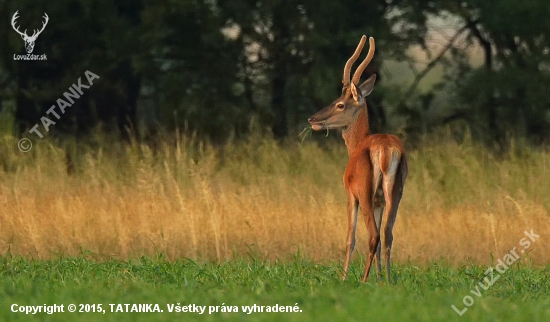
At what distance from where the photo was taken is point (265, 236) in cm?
1143

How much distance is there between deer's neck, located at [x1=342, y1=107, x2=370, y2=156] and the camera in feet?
29.4

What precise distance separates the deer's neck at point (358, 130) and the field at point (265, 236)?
112 centimetres

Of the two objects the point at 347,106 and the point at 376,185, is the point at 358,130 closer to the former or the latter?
the point at 347,106

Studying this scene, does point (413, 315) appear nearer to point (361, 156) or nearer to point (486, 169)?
point (361, 156)

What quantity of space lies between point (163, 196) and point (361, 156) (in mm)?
4752

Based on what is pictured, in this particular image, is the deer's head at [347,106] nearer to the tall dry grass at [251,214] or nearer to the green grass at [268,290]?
the green grass at [268,290]

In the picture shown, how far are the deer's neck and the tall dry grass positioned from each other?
2.31m

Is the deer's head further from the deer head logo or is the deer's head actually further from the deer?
the deer head logo

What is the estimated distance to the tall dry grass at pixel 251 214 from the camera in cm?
1126

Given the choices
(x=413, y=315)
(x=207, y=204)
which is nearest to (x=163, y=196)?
(x=207, y=204)

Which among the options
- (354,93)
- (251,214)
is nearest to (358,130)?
(354,93)

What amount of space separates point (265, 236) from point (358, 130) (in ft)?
9.27

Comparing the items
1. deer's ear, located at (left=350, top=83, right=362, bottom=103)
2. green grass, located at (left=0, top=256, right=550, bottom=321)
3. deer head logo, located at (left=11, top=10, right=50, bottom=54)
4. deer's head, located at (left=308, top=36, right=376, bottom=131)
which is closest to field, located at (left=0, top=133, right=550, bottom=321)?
green grass, located at (left=0, top=256, right=550, bottom=321)

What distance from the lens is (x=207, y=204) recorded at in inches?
→ 471
